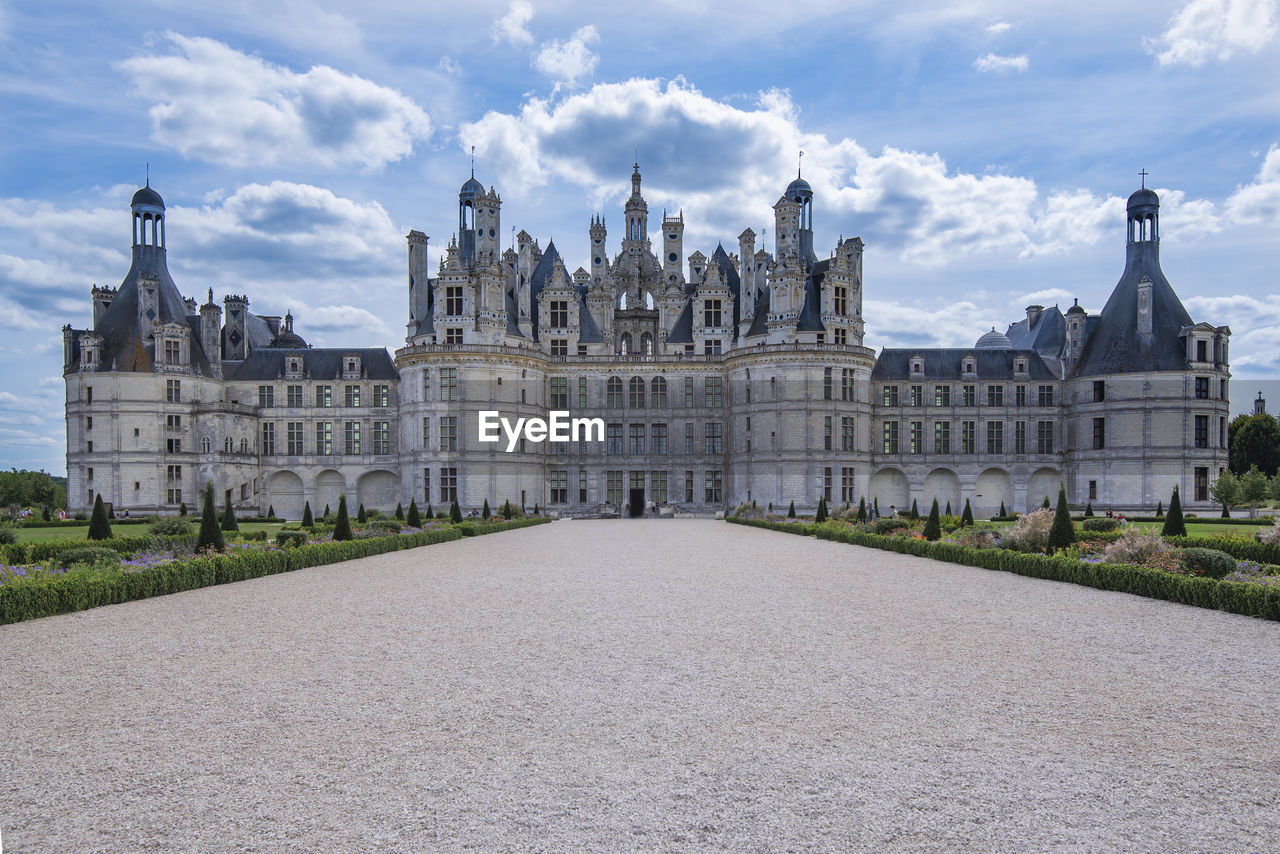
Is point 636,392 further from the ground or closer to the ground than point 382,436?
further from the ground

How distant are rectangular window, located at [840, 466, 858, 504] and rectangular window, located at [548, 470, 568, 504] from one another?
18.6 metres

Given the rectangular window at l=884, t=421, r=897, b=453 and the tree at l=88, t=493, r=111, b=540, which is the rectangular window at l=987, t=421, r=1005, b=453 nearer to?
the rectangular window at l=884, t=421, r=897, b=453

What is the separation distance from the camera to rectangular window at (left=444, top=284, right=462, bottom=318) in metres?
55.9

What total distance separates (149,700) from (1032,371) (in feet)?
199

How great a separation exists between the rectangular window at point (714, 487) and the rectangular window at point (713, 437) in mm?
1659

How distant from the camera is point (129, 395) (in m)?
54.7

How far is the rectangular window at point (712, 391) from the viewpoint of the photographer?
60.1 m

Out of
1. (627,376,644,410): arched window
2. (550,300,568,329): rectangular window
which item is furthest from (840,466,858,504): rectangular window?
(550,300,568,329): rectangular window

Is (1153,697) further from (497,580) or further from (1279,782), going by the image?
(497,580)

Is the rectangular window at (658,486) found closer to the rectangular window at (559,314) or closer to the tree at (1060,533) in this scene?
the rectangular window at (559,314)

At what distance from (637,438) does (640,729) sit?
52120 millimetres

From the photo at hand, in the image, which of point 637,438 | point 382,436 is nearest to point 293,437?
point 382,436

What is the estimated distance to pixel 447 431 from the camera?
54875 millimetres

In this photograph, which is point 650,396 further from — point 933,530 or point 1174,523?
point 1174,523
